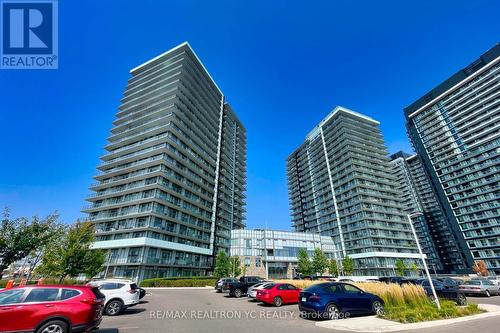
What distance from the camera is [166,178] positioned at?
55.3 meters

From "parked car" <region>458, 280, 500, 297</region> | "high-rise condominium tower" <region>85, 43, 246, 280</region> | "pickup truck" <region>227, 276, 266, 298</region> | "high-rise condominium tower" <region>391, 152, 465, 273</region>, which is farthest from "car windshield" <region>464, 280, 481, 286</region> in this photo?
"high-rise condominium tower" <region>391, 152, 465, 273</region>

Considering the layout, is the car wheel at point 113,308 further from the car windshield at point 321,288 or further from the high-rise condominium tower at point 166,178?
the high-rise condominium tower at point 166,178

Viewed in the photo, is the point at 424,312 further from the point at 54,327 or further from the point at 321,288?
the point at 54,327

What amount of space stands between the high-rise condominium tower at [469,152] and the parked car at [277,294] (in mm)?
92342

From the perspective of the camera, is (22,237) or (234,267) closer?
(22,237)

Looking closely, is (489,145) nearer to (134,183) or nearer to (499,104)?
(499,104)

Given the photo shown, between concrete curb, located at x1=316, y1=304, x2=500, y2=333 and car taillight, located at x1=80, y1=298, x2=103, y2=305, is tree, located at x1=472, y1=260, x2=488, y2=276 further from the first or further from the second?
car taillight, located at x1=80, y1=298, x2=103, y2=305

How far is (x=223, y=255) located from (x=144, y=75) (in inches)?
2387

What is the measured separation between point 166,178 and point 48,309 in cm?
4945

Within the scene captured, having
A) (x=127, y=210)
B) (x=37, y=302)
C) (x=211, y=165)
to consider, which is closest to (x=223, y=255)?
(x=127, y=210)

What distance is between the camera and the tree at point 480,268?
6962cm

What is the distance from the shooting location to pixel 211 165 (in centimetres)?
7550

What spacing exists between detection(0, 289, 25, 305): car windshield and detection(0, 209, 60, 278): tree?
97.1 feet

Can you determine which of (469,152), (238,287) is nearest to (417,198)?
(469,152)
